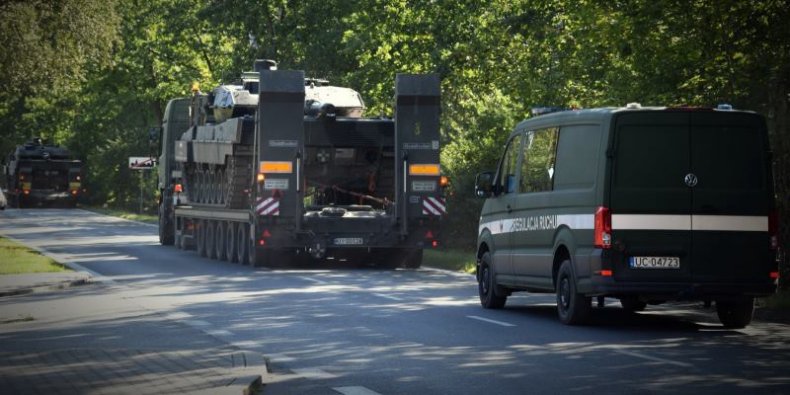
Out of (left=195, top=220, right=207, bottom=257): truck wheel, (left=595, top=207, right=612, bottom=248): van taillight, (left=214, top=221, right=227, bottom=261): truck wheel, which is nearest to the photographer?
(left=595, top=207, right=612, bottom=248): van taillight

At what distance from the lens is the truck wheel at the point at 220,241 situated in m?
33.2

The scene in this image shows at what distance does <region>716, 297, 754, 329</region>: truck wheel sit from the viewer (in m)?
17.0

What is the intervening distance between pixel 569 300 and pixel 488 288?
2.88m

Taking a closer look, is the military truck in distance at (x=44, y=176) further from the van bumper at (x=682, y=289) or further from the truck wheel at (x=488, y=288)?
the van bumper at (x=682, y=289)

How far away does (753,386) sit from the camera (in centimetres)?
1170

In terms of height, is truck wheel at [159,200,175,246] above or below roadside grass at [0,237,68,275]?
above

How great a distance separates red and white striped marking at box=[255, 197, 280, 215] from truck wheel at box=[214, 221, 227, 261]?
3.86m

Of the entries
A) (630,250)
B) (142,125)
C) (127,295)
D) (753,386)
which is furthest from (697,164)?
(142,125)

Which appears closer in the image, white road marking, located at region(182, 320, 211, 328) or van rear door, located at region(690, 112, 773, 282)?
van rear door, located at region(690, 112, 773, 282)

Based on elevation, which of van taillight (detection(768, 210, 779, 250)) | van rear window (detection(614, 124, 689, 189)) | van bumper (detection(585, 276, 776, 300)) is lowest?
van bumper (detection(585, 276, 776, 300))

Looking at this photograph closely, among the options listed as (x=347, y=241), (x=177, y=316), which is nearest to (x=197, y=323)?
(x=177, y=316)

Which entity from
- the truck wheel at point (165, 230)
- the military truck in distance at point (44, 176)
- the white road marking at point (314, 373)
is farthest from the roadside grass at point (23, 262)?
the military truck in distance at point (44, 176)

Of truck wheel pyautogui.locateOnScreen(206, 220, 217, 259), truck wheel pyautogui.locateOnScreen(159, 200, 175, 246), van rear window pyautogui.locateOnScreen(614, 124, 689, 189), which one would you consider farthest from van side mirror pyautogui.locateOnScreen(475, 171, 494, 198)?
truck wheel pyautogui.locateOnScreen(159, 200, 175, 246)

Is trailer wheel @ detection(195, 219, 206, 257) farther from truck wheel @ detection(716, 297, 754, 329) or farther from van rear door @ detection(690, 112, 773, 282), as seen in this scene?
van rear door @ detection(690, 112, 773, 282)
